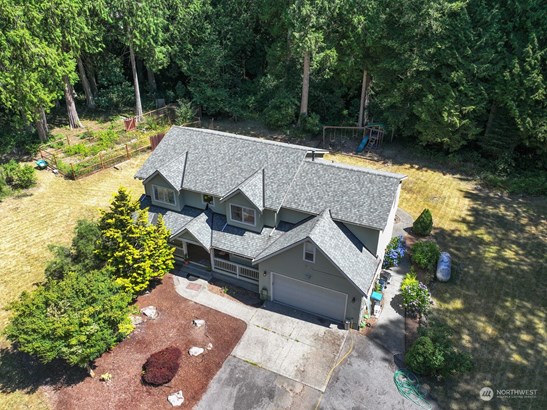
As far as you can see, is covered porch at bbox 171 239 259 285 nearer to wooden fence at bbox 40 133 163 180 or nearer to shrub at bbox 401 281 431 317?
shrub at bbox 401 281 431 317

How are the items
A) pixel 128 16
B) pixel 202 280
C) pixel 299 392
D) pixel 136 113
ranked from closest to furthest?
pixel 299 392
pixel 202 280
pixel 128 16
pixel 136 113

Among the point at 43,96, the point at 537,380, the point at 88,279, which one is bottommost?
the point at 537,380

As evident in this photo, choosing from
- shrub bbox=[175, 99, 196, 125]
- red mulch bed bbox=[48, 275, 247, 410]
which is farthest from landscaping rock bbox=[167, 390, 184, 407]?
shrub bbox=[175, 99, 196, 125]

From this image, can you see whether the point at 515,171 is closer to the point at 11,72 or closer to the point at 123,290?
the point at 123,290

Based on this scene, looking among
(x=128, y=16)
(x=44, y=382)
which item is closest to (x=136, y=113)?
(x=128, y=16)

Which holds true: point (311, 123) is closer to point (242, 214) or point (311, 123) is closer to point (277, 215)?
point (277, 215)
